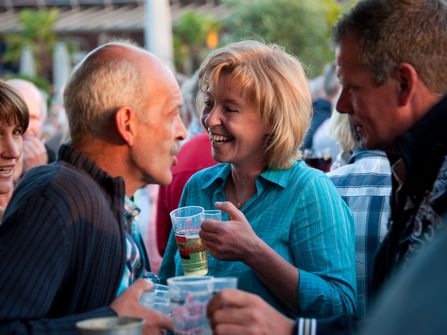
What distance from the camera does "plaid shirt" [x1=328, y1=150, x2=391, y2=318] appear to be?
3.58m

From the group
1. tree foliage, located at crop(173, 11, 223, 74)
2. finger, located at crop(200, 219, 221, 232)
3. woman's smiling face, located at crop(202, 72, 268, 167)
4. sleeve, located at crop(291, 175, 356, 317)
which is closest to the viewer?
finger, located at crop(200, 219, 221, 232)

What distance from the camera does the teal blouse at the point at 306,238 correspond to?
2.79 metres

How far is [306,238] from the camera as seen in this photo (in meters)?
2.87

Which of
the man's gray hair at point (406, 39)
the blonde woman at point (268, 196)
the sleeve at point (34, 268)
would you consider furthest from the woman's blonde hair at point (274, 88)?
the sleeve at point (34, 268)

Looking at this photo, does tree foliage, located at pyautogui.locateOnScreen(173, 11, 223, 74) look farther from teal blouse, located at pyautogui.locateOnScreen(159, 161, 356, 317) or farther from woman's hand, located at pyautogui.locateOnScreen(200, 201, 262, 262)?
woman's hand, located at pyautogui.locateOnScreen(200, 201, 262, 262)

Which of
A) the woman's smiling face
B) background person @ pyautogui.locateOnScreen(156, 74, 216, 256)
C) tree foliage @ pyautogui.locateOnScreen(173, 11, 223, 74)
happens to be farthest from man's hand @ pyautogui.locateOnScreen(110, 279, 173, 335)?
tree foliage @ pyautogui.locateOnScreen(173, 11, 223, 74)

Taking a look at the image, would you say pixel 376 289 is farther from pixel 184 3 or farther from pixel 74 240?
pixel 184 3

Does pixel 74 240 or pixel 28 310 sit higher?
pixel 74 240

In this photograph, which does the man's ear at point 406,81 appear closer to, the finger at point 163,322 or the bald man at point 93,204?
the bald man at point 93,204

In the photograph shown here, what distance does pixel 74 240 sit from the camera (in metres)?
2.11

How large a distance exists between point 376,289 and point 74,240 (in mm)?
916

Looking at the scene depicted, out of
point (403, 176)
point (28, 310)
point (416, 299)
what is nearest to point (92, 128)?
point (28, 310)

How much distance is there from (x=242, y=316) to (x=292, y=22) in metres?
29.6

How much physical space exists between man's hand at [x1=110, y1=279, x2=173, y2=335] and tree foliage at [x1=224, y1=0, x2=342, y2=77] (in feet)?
91.2
